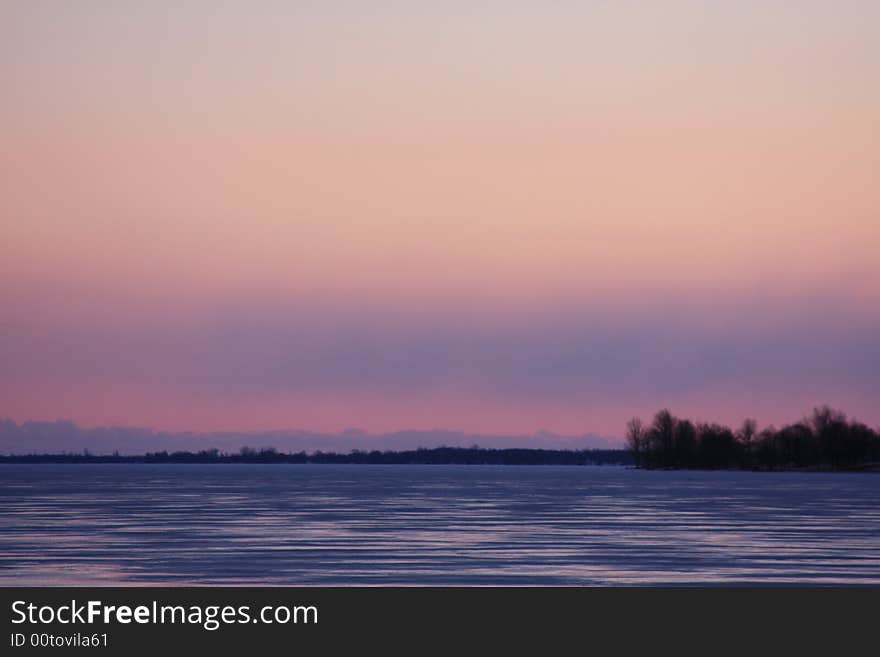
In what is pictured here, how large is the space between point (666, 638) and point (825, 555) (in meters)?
17.6

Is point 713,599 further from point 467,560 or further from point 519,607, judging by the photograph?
point 467,560

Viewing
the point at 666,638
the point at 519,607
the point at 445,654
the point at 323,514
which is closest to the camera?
the point at 445,654

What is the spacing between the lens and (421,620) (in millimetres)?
23234

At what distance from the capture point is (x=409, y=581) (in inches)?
1194

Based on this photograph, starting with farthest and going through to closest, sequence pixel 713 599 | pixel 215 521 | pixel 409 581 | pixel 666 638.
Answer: pixel 215 521
pixel 409 581
pixel 713 599
pixel 666 638

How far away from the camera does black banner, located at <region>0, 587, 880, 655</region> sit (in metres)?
21.1

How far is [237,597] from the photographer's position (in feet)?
85.5

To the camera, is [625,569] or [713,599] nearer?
[713,599]

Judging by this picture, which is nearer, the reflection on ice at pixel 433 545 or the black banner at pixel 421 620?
the black banner at pixel 421 620

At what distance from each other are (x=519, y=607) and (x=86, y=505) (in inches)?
1964

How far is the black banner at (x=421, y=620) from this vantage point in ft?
69.3

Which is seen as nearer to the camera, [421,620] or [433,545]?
[421,620]

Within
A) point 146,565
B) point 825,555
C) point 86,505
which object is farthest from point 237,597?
point 86,505

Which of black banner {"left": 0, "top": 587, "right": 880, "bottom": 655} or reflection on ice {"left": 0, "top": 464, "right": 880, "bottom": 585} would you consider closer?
black banner {"left": 0, "top": 587, "right": 880, "bottom": 655}
